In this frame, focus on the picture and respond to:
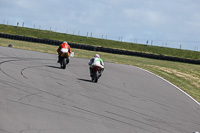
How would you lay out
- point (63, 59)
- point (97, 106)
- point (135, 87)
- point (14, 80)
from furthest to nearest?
1. point (63, 59)
2. point (135, 87)
3. point (14, 80)
4. point (97, 106)

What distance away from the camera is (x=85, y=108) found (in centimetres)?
972

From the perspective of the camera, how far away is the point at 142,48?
68.1 metres

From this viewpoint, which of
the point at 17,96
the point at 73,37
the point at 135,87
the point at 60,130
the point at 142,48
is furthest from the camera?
the point at 73,37

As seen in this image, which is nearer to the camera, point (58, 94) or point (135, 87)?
point (58, 94)

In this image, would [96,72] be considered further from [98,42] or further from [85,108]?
[98,42]

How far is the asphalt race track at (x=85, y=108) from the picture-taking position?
7.67 m

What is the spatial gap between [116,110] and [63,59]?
8948 millimetres

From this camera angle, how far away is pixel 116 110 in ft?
33.7

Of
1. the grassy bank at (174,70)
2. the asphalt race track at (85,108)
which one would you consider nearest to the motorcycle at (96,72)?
the asphalt race track at (85,108)

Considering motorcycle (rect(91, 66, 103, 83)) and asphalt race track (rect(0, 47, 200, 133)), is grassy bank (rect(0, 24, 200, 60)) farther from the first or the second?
asphalt race track (rect(0, 47, 200, 133))

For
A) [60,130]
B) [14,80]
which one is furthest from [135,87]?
[60,130]

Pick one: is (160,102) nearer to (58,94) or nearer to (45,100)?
(58,94)

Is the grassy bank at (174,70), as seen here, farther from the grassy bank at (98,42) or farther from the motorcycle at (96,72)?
the grassy bank at (98,42)

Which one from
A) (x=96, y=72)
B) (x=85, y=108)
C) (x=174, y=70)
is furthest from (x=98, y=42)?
(x=85, y=108)
